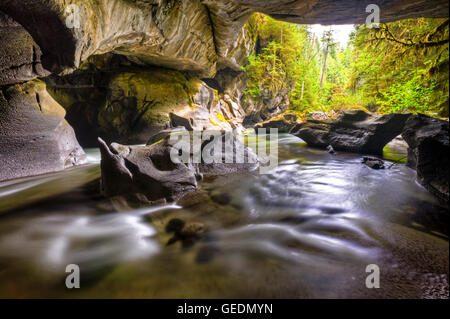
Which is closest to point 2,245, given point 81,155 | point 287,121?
point 81,155

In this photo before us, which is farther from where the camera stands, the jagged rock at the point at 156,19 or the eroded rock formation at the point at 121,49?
the eroded rock formation at the point at 121,49

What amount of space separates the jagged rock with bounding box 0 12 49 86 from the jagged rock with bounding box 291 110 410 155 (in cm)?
897

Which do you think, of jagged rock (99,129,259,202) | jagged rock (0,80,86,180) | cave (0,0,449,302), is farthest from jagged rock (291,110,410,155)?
jagged rock (0,80,86,180)

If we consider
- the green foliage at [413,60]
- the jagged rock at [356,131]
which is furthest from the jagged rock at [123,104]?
the green foliage at [413,60]

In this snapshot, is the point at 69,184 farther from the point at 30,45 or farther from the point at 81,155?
the point at 30,45

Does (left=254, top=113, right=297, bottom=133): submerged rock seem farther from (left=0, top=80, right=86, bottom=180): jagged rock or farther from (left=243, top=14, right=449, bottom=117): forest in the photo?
(left=0, top=80, right=86, bottom=180): jagged rock

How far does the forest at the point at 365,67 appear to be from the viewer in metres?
3.74

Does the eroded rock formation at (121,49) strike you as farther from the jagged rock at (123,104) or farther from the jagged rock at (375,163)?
the jagged rock at (375,163)

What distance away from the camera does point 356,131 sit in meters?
6.73

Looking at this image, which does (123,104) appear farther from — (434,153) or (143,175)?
(434,153)

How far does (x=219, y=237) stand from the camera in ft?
7.48

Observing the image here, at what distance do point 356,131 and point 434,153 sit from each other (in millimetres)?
4652

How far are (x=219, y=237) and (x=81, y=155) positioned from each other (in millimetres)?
6265

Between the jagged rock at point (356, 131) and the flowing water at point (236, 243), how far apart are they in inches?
104
